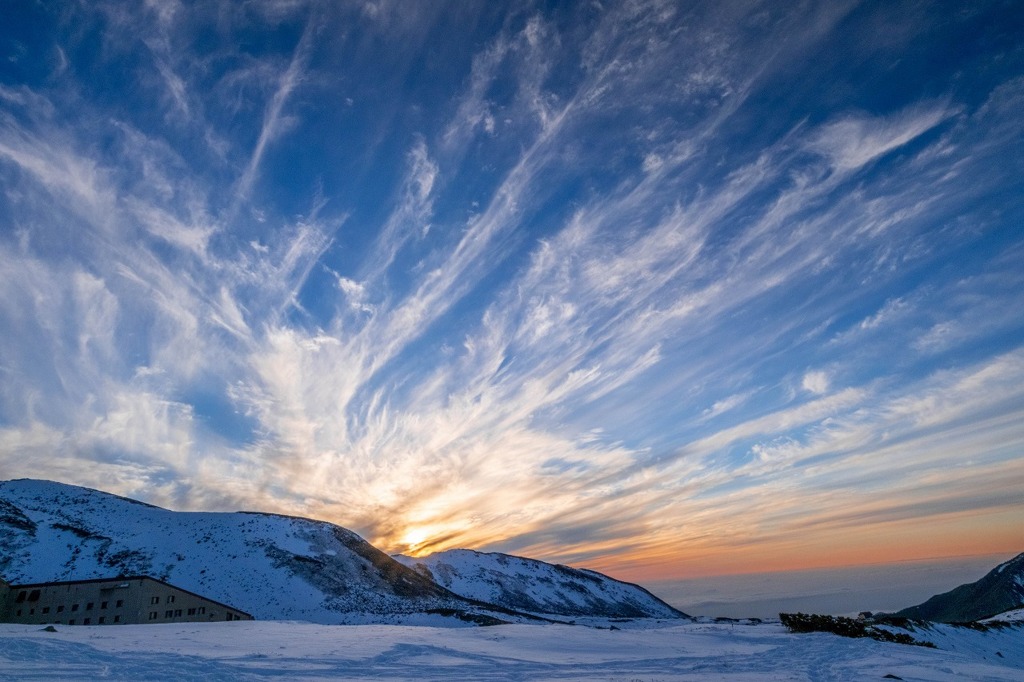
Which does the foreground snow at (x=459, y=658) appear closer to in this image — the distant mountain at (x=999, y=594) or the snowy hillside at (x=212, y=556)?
the snowy hillside at (x=212, y=556)

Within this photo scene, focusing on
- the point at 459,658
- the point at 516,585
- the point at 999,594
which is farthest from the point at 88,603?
the point at 999,594

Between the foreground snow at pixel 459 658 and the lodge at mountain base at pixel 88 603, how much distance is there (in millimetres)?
28941

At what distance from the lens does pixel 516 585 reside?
16750 cm

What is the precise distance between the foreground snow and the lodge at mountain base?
2894 cm

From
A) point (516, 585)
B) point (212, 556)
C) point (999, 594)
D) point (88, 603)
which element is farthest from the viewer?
point (999, 594)

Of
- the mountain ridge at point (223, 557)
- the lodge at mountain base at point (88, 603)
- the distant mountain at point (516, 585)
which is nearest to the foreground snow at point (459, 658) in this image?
the lodge at mountain base at point (88, 603)

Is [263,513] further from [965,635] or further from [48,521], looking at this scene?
[965,635]

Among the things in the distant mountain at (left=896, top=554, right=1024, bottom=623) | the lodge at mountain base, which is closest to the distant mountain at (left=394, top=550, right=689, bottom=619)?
the lodge at mountain base

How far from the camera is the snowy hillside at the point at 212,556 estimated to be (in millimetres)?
80938

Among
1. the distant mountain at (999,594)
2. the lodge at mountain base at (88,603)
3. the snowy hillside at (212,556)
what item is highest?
the snowy hillside at (212,556)

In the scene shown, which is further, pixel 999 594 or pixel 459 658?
pixel 999 594

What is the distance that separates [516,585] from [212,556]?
99069 mm

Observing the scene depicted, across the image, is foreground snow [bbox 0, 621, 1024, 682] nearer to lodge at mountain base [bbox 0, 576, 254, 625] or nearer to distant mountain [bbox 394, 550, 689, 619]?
lodge at mountain base [bbox 0, 576, 254, 625]

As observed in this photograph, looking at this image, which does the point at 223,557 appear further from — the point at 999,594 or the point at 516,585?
the point at 999,594
